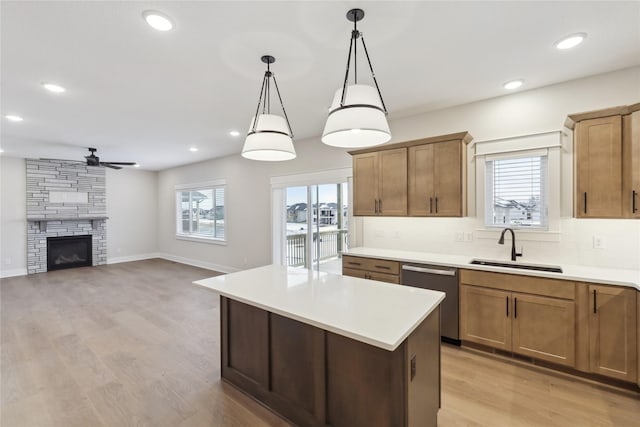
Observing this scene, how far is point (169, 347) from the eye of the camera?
10.2ft

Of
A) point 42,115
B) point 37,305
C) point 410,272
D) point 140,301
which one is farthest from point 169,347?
point 42,115

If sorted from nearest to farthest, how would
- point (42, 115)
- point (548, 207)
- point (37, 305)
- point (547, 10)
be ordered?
point (547, 10) < point (548, 207) < point (42, 115) < point (37, 305)

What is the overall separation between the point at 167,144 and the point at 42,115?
6.04 feet

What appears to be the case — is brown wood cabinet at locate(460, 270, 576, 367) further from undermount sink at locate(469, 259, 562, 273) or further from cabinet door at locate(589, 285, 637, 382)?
undermount sink at locate(469, 259, 562, 273)

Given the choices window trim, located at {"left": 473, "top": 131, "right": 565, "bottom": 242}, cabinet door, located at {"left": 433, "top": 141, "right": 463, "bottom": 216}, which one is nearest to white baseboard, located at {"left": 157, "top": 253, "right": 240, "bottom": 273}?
cabinet door, located at {"left": 433, "top": 141, "right": 463, "bottom": 216}

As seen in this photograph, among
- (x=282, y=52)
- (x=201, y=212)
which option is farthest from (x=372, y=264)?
(x=201, y=212)

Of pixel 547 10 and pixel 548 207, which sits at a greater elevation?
pixel 547 10

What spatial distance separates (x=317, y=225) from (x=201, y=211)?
4.08 m

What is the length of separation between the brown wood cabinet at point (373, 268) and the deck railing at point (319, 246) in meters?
0.89

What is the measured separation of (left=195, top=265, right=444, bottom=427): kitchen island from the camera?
59.1 inches

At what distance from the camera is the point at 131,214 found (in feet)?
27.6

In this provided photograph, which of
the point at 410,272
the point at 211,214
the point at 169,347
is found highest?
the point at 211,214

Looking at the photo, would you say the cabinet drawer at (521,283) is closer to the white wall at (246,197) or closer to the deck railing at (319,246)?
the deck railing at (319,246)

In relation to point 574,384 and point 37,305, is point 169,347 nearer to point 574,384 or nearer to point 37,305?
point 37,305
